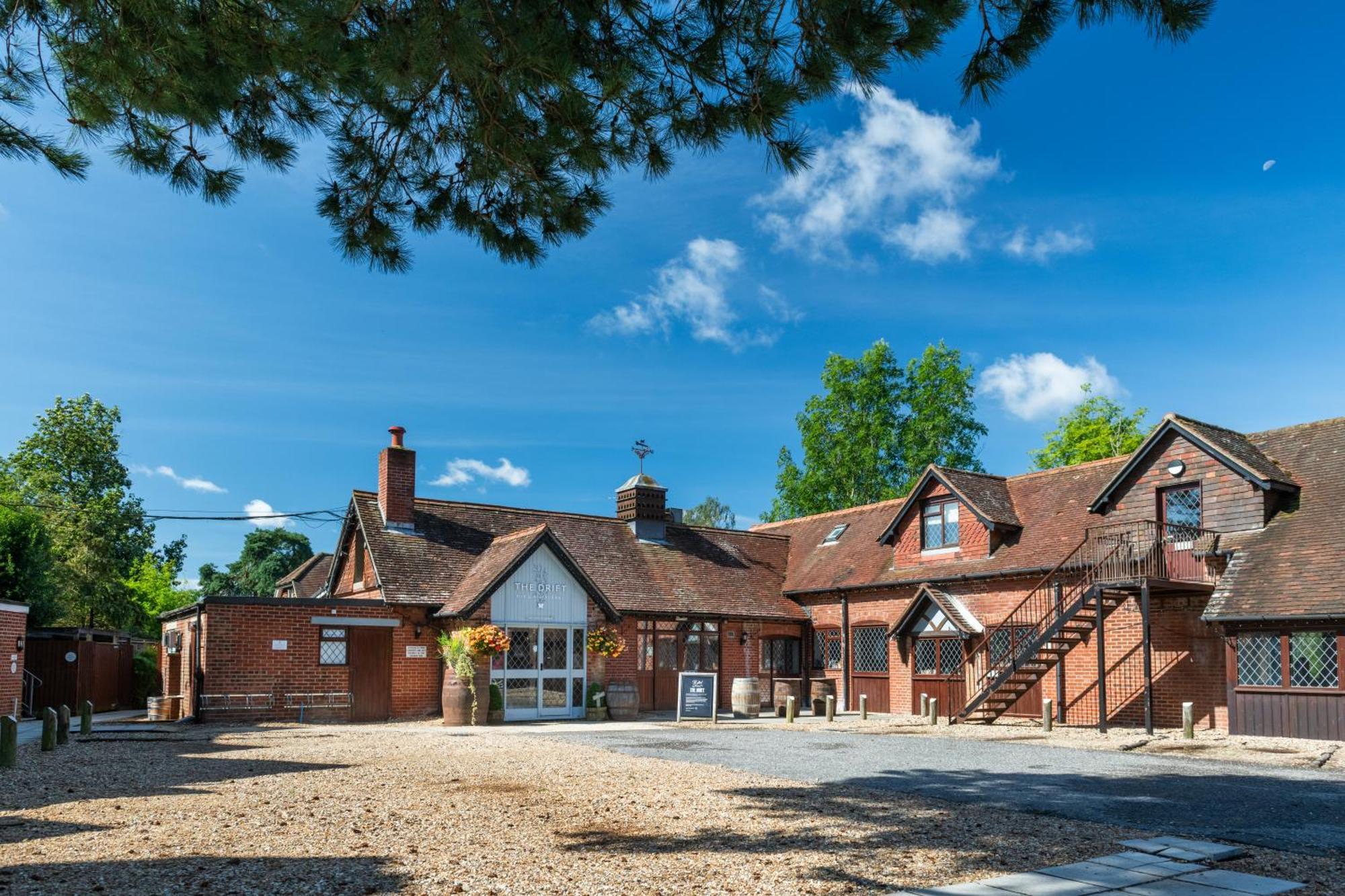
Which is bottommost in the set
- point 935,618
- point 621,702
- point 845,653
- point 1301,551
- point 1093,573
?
point 621,702

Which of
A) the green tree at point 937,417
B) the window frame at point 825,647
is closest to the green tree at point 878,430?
the green tree at point 937,417

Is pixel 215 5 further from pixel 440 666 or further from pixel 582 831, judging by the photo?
pixel 440 666

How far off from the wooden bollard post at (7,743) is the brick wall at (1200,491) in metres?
19.2

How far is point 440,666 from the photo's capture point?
2375cm

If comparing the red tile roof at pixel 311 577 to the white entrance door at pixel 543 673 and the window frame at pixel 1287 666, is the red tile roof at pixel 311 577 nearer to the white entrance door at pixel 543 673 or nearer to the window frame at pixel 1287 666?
the white entrance door at pixel 543 673

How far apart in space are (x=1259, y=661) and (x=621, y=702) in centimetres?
1251

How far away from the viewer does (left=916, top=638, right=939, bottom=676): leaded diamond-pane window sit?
79.2ft

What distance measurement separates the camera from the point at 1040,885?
6.48 metres

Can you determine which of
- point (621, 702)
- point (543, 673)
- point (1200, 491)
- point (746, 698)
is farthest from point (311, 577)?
point (1200, 491)

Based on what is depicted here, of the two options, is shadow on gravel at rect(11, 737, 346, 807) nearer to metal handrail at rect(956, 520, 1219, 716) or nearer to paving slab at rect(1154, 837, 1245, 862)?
paving slab at rect(1154, 837, 1245, 862)

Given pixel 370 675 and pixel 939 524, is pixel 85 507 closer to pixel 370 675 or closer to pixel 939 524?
pixel 370 675

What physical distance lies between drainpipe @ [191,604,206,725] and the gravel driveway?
309 inches

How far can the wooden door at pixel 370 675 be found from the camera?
884 inches

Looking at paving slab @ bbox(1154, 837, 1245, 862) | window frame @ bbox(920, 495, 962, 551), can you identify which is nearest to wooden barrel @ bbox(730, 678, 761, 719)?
window frame @ bbox(920, 495, 962, 551)
